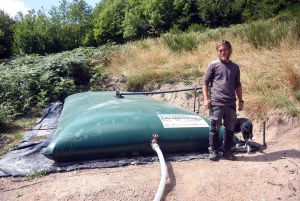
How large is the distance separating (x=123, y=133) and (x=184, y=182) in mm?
864

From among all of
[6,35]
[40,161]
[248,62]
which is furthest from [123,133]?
[6,35]

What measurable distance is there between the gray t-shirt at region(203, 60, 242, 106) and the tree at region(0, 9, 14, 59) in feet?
47.6

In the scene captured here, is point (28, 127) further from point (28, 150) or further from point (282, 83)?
point (282, 83)

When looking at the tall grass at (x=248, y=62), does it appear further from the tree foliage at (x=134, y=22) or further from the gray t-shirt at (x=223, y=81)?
the tree foliage at (x=134, y=22)

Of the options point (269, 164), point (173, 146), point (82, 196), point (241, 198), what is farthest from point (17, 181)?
point (269, 164)

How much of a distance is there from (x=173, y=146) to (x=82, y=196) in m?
1.26

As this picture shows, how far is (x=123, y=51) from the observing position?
8688mm

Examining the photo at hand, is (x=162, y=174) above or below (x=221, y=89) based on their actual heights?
below

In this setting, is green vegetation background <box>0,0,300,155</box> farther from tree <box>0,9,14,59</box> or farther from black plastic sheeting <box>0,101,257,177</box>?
black plastic sheeting <box>0,101,257,177</box>

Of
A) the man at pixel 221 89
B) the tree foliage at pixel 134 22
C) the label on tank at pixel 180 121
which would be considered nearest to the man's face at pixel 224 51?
the man at pixel 221 89

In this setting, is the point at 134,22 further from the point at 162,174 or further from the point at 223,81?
the point at 162,174

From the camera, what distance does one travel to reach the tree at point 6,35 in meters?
15.4

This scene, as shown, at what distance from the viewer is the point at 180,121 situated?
344cm

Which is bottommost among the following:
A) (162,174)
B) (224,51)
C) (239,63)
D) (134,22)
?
(162,174)
